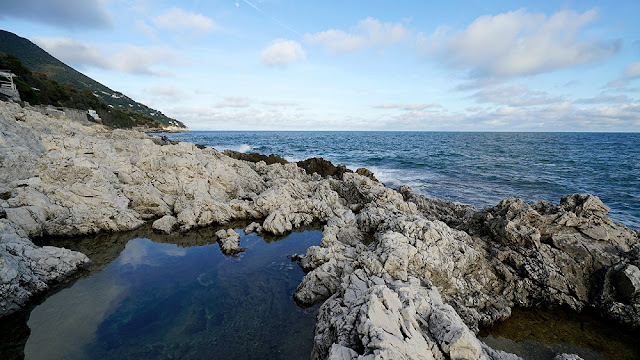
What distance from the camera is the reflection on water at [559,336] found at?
21.9 feet

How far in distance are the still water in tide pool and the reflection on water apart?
4.99 metres

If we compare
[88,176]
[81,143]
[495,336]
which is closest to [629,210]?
[495,336]

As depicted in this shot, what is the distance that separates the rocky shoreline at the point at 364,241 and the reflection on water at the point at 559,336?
1.15 feet

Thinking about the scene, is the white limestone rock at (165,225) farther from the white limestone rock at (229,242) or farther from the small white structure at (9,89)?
the small white structure at (9,89)

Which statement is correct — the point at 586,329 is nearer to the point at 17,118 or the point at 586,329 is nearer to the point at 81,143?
the point at 81,143

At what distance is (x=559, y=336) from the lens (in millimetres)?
7152

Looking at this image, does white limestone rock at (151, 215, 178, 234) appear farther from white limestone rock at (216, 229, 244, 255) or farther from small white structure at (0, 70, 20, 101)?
small white structure at (0, 70, 20, 101)

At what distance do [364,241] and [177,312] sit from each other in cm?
709

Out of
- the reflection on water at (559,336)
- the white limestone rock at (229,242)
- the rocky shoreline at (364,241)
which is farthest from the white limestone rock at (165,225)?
the reflection on water at (559,336)

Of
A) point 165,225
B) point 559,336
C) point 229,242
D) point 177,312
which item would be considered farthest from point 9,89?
point 559,336

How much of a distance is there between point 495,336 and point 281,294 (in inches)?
234

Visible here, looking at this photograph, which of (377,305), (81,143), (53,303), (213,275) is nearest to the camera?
(377,305)

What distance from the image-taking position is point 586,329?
7.40 metres

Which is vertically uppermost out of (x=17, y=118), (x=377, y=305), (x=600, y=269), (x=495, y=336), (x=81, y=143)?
(x=17, y=118)
